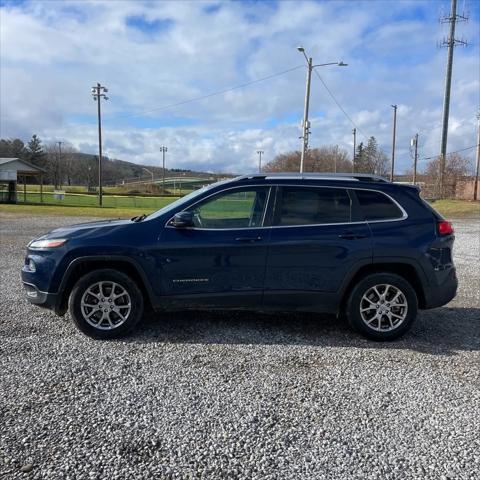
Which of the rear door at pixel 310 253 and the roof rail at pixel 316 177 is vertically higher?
the roof rail at pixel 316 177

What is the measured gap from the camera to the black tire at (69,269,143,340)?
15.5 ft

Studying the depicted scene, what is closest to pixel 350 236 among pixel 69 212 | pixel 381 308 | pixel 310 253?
pixel 310 253

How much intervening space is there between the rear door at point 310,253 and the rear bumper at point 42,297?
220cm

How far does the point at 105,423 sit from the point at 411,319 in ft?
10.7

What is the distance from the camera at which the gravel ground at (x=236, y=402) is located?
9.03 feet

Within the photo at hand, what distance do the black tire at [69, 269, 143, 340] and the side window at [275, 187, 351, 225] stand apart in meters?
1.73

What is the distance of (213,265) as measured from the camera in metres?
4.73

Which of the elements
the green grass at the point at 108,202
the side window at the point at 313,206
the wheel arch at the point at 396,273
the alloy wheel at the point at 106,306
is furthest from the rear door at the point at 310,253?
the green grass at the point at 108,202

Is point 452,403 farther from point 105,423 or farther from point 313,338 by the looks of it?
point 105,423

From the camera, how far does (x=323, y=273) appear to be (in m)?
4.80

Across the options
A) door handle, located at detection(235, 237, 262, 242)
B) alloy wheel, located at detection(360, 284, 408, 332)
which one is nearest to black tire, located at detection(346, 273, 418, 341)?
alloy wheel, located at detection(360, 284, 408, 332)

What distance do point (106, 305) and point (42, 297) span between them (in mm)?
658

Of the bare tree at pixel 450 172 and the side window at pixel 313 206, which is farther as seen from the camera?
the bare tree at pixel 450 172

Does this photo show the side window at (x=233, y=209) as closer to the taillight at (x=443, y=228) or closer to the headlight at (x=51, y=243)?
the headlight at (x=51, y=243)
